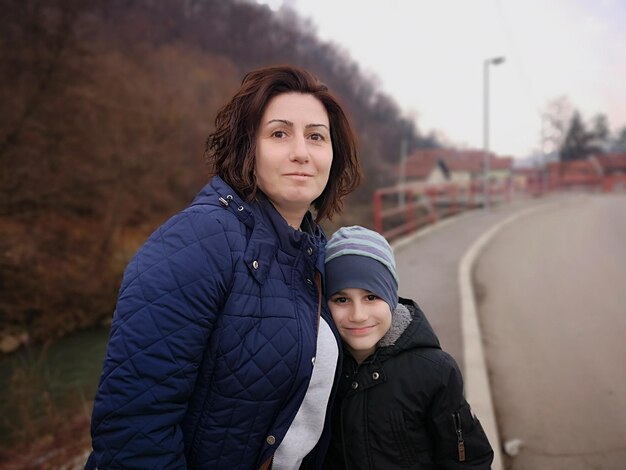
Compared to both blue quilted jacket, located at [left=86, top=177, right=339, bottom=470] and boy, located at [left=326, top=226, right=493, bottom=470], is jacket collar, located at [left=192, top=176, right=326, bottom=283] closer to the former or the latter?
blue quilted jacket, located at [left=86, top=177, right=339, bottom=470]

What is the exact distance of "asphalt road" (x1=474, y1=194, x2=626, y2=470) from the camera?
2.32m

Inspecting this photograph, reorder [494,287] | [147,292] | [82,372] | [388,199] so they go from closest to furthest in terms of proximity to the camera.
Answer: [147,292]
[494,287]
[82,372]
[388,199]

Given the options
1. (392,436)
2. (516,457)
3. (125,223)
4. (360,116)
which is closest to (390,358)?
(392,436)

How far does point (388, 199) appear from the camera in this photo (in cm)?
2891

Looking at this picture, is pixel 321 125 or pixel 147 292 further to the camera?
pixel 321 125

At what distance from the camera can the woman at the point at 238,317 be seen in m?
1.06

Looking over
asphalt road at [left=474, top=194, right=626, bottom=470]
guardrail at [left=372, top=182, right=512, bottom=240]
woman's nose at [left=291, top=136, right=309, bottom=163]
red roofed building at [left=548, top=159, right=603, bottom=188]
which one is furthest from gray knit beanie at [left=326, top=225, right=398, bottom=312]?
red roofed building at [left=548, top=159, right=603, bottom=188]

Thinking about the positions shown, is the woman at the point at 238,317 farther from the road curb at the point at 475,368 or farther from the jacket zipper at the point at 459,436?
the road curb at the point at 475,368

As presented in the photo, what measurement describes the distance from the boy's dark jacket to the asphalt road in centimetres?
105

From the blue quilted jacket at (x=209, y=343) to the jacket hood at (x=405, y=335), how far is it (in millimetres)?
369

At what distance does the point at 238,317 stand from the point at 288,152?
53 centimetres

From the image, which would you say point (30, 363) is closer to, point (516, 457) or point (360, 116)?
point (516, 457)

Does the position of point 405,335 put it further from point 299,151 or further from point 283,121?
point 283,121

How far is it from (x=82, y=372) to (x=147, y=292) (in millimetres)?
8170
